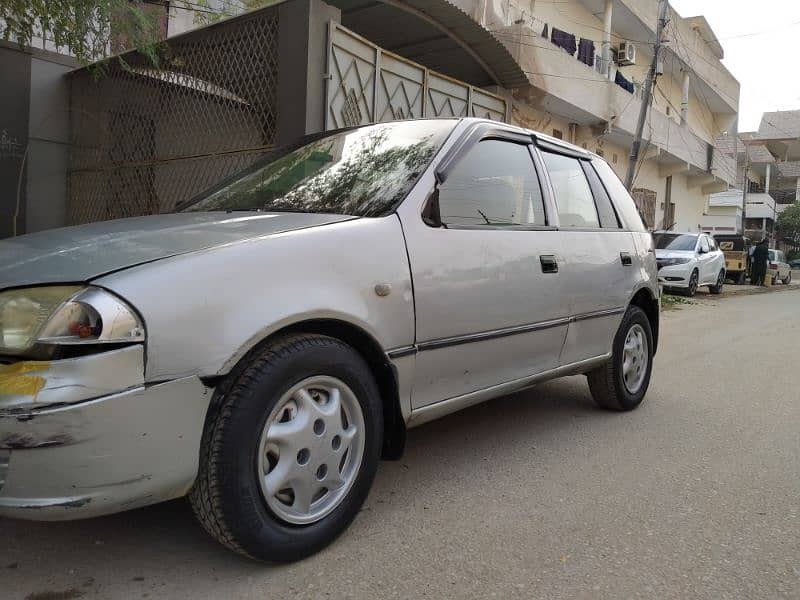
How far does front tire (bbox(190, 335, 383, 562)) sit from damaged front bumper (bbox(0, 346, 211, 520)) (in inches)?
6.8

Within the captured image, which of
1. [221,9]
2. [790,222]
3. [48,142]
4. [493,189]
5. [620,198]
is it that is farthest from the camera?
[790,222]

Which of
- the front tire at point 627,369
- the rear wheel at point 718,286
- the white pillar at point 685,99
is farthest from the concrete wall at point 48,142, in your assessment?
the white pillar at point 685,99

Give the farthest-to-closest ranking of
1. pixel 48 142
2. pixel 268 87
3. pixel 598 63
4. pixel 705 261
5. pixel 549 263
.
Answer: pixel 598 63 < pixel 705 261 < pixel 48 142 < pixel 268 87 < pixel 549 263

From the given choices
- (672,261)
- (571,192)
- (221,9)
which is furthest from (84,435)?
(672,261)

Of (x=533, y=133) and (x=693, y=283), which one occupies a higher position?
(x=533, y=133)

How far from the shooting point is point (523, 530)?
266 cm

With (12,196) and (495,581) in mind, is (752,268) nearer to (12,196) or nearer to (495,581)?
(12,196)

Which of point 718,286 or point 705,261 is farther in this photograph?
point 718,286

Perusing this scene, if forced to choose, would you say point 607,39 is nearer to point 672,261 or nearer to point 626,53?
point 626,53

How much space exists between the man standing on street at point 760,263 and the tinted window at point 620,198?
20481 mm

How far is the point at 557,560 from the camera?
2422 millimetres

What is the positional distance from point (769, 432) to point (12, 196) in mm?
9068

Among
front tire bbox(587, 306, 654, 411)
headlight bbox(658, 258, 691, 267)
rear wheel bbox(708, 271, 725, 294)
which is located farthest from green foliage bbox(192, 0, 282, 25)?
rear wheel bbox(708, 271, 725, 294)

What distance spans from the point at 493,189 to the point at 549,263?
0.50m
